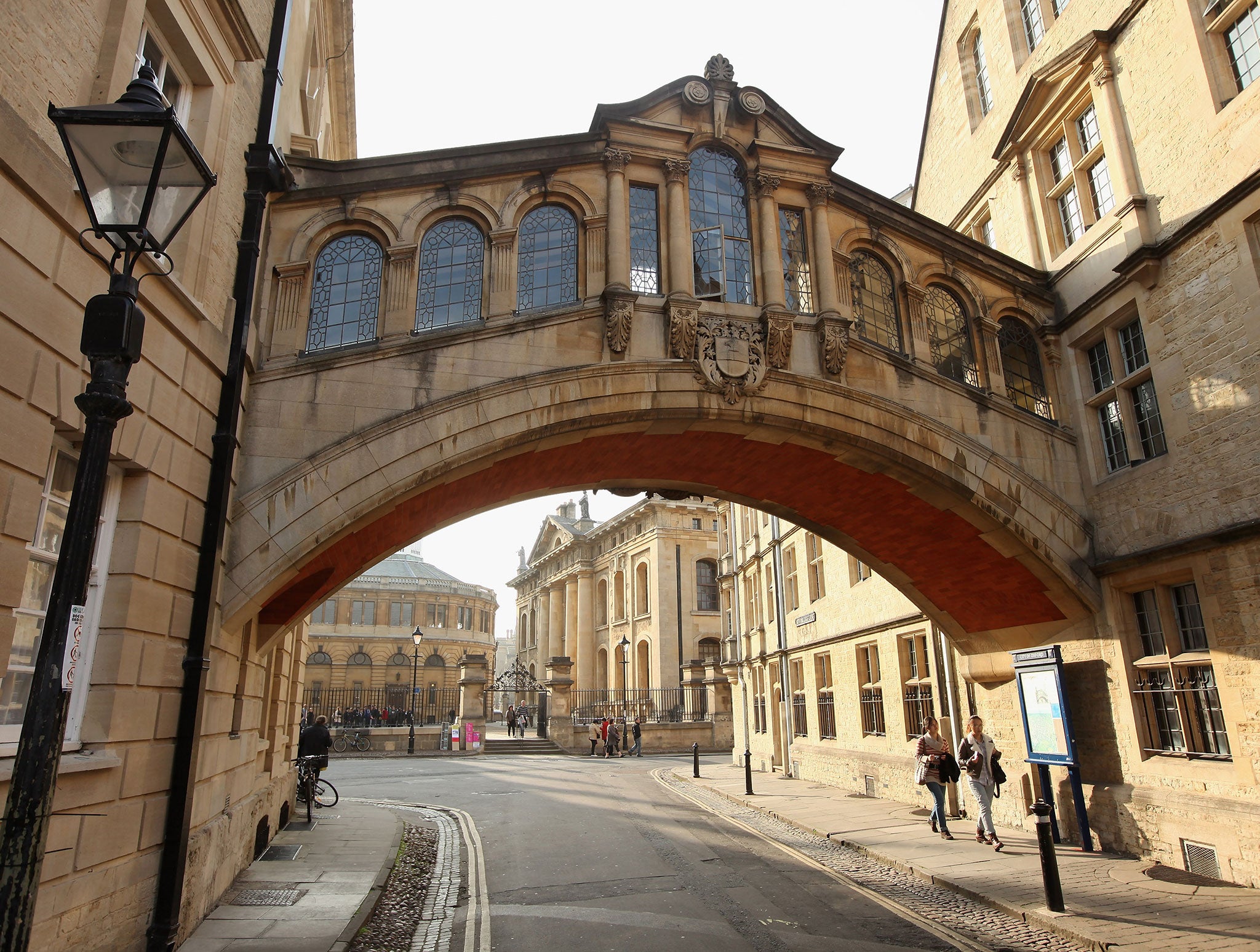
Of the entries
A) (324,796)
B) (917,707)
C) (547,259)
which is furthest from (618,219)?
(324,796)

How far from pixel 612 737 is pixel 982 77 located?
2560 cm

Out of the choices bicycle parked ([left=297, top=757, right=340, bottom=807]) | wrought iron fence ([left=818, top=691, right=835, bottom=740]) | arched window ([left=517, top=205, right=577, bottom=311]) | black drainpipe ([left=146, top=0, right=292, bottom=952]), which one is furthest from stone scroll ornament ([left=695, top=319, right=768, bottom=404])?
wrought iron fence ([left=818, top=691, right=835, bottom=740])

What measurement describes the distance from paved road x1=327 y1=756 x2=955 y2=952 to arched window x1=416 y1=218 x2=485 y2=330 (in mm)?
6714

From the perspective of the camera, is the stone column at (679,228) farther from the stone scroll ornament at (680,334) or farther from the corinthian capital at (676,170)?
the stone scroll ornament at (680,334)

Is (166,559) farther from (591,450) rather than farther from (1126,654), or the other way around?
(1126,654)

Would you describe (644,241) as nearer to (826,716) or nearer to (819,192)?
(819,192)

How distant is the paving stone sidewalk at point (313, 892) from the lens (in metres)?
6.78

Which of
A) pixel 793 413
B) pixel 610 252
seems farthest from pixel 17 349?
pixel 793 413

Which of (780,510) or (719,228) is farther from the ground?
(719,228)

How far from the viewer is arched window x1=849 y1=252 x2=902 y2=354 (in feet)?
38.5

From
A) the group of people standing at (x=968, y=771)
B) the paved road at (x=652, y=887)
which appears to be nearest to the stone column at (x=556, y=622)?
the paved road at (x=652, y=887)

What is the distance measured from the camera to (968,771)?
10727 millimetres

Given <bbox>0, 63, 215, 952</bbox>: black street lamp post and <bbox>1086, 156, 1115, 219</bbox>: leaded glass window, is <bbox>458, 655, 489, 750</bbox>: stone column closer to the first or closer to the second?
<bbox>1086, 156, 1115, 219</bbox>: leaded glass window

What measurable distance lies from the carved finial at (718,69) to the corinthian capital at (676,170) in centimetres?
143
